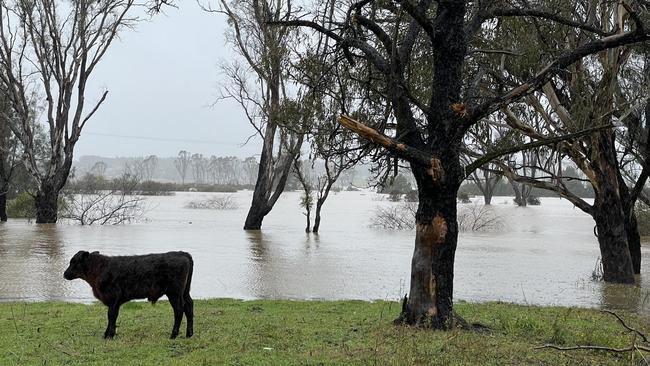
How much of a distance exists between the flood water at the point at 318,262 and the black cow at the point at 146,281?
15.9 ft

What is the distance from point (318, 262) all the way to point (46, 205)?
63.7ft

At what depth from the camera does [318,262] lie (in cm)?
1961

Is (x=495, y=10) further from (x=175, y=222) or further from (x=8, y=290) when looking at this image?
(x=175, y=222)

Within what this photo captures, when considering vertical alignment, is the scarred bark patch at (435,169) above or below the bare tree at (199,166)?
below

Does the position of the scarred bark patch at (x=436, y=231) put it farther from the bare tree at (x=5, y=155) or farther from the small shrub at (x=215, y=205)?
the small shrub at (x=215, y=205)

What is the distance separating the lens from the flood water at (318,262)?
43.9 feet

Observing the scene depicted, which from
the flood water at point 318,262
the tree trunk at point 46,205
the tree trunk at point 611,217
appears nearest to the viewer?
the flood water at point 318,262

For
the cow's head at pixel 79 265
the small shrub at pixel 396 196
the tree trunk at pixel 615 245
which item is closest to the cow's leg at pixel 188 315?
the cow's head at pixel 79 265

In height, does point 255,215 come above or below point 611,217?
below

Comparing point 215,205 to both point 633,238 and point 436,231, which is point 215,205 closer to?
point 633,238

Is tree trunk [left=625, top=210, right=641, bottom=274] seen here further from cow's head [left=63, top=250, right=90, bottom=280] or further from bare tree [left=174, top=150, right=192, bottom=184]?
bare tree [left=174, top=150, right=192, bottom=184]

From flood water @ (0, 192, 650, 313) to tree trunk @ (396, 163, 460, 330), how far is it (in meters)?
4.97

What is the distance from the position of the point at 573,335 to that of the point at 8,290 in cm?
1047

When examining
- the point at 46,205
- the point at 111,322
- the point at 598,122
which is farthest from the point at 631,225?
the point at 46,205
